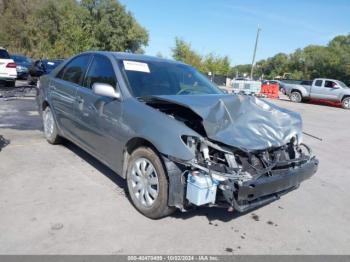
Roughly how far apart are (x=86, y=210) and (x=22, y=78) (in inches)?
750

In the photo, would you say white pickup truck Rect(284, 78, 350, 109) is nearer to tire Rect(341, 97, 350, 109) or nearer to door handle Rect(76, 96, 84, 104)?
tire Rect(341, 97, 350, 109)

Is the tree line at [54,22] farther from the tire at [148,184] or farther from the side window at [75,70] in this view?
the tire at [148,184]

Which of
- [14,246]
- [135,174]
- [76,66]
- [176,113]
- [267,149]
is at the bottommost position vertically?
[14,246]

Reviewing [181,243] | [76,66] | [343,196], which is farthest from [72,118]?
[343,196]

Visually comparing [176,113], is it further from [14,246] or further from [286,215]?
[14,246]

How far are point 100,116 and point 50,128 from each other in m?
2.20

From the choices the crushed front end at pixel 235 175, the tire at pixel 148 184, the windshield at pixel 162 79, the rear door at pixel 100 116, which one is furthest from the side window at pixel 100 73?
the crushed front end at pixel 235 175

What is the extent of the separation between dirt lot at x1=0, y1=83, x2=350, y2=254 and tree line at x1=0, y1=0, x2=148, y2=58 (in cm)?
4234

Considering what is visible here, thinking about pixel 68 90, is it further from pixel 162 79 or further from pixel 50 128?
pixel 162 79

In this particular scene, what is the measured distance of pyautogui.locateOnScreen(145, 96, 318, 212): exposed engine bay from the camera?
10.7ft

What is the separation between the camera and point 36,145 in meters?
6.22

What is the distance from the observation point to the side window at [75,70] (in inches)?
209

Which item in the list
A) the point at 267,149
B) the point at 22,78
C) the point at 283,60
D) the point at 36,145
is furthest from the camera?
the point at 283,60

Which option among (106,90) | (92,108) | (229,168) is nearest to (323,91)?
(92,108)
